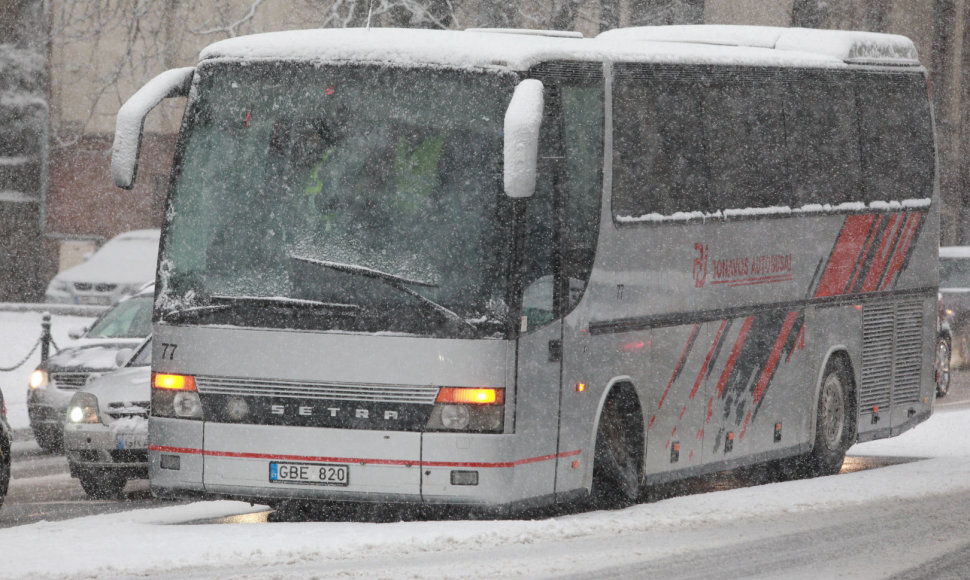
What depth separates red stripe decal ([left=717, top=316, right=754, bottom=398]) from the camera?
48.6 ft

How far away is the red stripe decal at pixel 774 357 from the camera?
15508 millimetres

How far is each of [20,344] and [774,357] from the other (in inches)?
688

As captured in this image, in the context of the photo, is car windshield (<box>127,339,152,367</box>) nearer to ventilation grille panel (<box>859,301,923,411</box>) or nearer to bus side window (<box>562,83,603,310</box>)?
bus side window (<box>562,83,603,310</box>)

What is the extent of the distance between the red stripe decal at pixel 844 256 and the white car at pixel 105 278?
1946 cm

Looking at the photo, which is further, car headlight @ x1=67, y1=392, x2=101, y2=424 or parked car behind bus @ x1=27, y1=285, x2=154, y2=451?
parked car behind bus @ x1=27, y1=285, x2=154, y2=451

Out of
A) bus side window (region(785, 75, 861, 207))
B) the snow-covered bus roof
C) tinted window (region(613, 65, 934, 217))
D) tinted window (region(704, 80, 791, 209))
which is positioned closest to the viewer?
the snow-covered bus roof

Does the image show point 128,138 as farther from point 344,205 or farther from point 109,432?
point 109,432

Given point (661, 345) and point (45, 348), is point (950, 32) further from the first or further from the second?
point (661, 345)

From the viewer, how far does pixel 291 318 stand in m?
11.7

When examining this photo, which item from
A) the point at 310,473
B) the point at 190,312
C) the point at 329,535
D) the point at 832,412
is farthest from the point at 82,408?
the point at 832,412

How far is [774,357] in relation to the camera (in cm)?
1566

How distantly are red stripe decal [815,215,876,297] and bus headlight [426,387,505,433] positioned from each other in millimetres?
5489

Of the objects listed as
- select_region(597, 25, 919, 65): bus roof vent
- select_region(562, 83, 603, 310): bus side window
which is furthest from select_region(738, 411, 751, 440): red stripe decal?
select_region(597, 25, 919, 65): bus roof vent

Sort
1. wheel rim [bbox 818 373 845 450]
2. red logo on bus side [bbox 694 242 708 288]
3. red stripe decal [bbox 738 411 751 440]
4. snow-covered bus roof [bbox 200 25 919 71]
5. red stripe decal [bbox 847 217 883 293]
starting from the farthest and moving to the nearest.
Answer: red stripe decal [bbox 847 217 883 293] < wheel rim [bbox 818 373 845 450] < red stripe decal [bbox 738 411 751 440] < red logo on bus side [bbox 694 242 708 288] < snow-covered bus roof [bbox 200 25 919 71]
